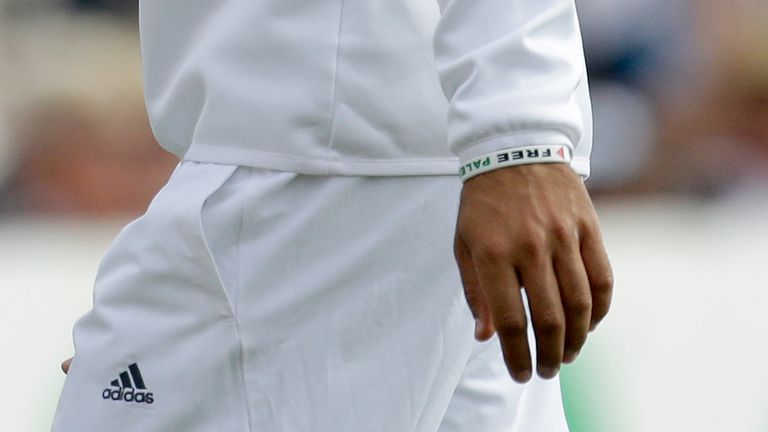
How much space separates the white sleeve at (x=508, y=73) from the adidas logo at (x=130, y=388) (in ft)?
1.20

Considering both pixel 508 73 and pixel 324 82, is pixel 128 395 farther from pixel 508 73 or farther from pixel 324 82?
pixel 508 73

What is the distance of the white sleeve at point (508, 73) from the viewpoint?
3.16 ft

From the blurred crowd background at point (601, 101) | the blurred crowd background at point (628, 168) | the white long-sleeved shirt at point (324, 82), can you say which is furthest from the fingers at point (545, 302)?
the blurred crowd background at point (601, 101)

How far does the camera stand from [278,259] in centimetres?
112

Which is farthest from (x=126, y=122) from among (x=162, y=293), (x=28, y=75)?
(x=162, y=293)

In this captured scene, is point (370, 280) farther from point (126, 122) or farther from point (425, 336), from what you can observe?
point (126, 122)

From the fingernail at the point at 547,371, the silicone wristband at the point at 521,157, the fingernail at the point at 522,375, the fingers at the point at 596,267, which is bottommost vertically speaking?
the fingernail at the point at 522,375

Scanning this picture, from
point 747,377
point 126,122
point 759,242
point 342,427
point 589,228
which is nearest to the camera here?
point 589,228

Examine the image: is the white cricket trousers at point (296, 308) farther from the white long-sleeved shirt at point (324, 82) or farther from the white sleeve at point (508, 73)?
the white sleeve at point (508, 73)

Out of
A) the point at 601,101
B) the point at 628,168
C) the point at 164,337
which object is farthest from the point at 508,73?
the point at 601,101

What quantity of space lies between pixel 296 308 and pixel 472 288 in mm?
204

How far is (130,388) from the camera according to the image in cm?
115

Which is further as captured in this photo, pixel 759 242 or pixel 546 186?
pixel 759 242

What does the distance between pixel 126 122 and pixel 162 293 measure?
272 cm
